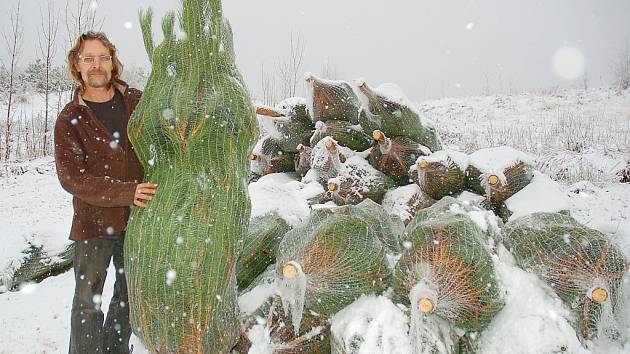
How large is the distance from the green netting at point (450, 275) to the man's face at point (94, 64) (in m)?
1.81

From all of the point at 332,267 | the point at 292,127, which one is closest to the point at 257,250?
the point at 332,267

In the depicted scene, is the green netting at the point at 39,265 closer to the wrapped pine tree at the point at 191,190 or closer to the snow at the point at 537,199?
the wrapped pine tree at the point at 191,190

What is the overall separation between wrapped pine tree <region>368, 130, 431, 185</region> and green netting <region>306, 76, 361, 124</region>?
69cm

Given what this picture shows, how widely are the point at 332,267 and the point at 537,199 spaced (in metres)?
2.17

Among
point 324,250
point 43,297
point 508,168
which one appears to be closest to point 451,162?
point 508,168

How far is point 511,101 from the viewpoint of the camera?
1589 centimetres

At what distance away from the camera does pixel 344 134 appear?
190 inches

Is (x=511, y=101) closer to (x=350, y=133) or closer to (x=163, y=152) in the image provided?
(x=350, y=133)

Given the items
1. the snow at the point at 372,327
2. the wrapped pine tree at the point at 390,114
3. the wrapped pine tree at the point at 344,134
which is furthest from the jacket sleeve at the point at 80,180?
the wrapped pine tree at the point at 344,134

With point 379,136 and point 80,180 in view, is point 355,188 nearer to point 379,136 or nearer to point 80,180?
point 379,136

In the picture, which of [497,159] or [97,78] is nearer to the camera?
[97,78]

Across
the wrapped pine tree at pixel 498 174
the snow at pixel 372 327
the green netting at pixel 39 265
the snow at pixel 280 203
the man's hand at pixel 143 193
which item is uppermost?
the man's hand at pixel 143 193

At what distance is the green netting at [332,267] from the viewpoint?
1948 millimetres

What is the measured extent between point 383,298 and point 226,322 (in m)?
0.74
